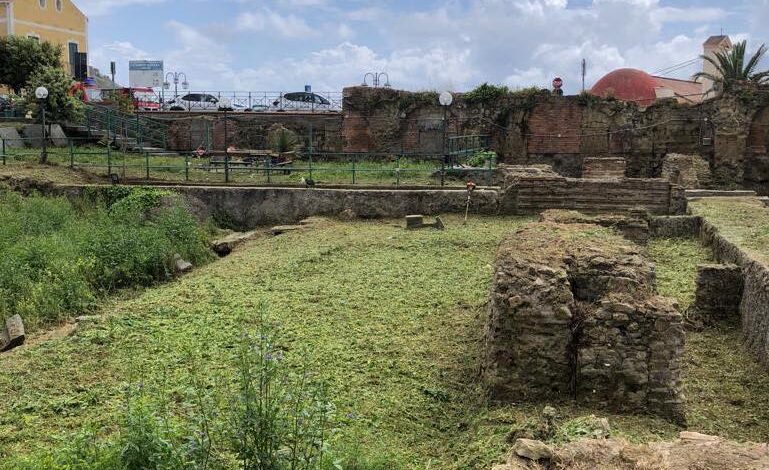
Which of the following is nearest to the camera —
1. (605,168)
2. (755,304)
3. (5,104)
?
(755,304)

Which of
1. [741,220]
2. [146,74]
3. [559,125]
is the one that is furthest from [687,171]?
[146,74]

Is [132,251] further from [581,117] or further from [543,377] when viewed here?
[581,117]

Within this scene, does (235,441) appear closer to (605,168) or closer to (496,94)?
(605,168)

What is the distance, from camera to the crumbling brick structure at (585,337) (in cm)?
498

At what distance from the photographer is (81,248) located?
10609 mm

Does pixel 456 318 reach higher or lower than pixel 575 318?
lower

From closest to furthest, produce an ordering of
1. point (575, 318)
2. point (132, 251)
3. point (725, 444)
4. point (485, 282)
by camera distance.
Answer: point (725, 444), point (575, 318), point (485, 282), point (132, 251)

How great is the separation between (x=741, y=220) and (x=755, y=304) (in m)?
4.39

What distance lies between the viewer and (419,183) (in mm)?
15758

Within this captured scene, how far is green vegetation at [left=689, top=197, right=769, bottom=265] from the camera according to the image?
8422 millimetres

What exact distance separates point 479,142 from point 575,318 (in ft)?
59.3

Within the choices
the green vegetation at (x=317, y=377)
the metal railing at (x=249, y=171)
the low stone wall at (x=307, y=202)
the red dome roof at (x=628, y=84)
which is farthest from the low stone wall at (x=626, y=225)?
Answer: the red dome roof at (x=628, y=84)

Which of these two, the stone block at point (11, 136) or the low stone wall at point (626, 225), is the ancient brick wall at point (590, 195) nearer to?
the low stone wall at point (626, 225)

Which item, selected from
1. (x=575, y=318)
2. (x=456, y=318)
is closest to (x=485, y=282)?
(x=456, y=318)
